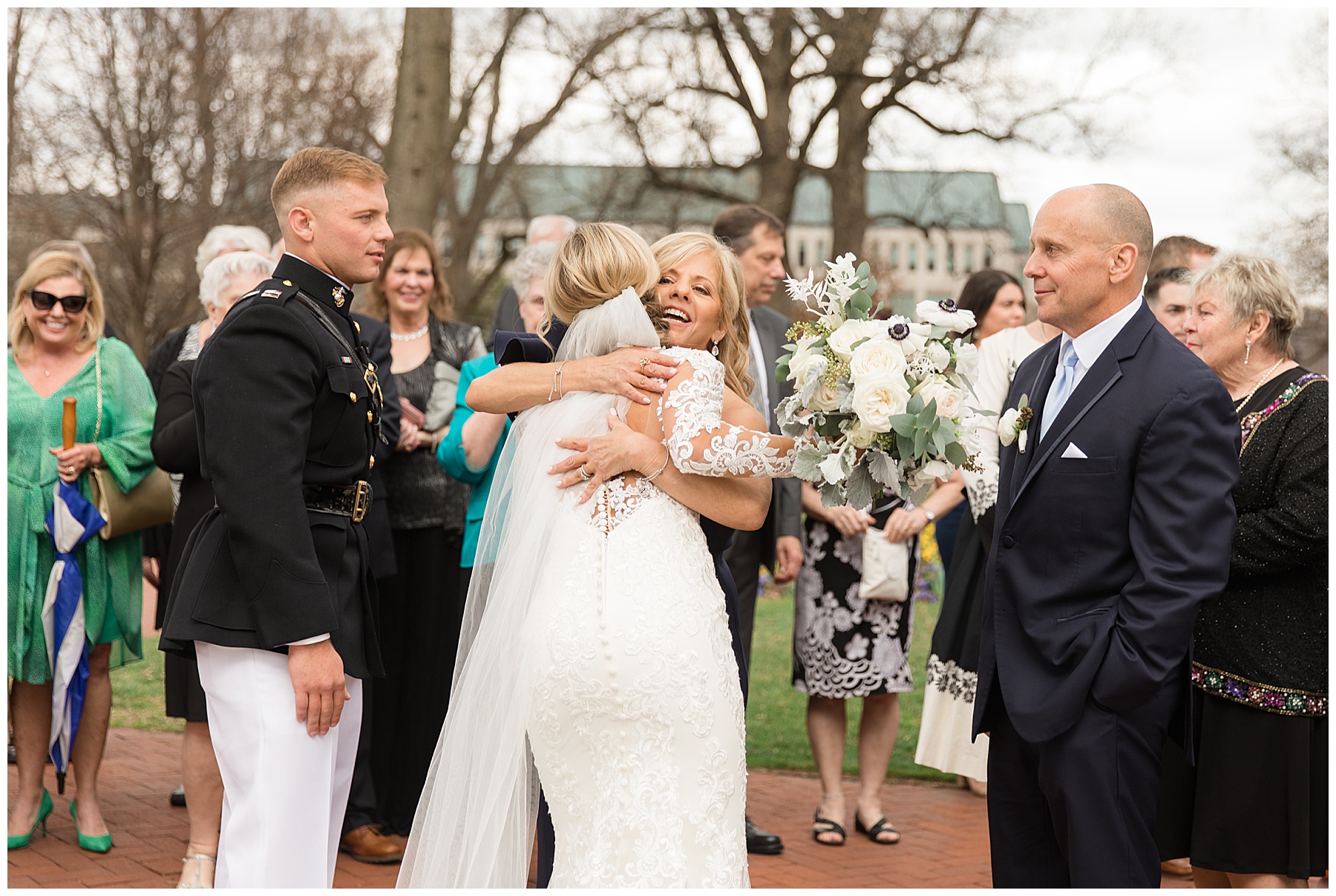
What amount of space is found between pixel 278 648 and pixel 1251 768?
305 cm

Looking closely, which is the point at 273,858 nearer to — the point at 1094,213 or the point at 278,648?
the point at 278,648

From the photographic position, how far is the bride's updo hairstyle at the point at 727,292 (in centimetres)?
405

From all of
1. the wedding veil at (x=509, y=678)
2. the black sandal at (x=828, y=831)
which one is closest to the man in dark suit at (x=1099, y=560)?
the wedding veil at (x=509, y=678)

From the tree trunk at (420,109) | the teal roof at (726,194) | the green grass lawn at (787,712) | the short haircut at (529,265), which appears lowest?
the green grass lawn at (787,712)

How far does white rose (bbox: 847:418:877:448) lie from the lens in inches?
134

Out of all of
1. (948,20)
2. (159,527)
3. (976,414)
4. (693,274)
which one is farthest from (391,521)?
(948,20)

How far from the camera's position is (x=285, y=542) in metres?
3.34

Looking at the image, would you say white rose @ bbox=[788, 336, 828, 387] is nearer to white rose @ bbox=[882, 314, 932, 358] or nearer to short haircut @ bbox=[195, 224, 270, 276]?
white rose @ bbox=[882, 314, 932, 358]

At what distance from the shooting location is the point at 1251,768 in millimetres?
4102

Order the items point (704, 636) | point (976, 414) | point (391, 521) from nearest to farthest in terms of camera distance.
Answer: point (704, 636), point (976, 414), point (391, 521)

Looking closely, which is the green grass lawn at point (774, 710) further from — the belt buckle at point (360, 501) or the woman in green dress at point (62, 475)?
the belt buckle at point (360, 501)

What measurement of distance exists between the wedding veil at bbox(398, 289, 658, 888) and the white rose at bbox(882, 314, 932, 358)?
0.71 m

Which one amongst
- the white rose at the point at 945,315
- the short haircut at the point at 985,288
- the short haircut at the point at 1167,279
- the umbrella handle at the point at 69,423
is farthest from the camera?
the short haircut at the point at 985,288

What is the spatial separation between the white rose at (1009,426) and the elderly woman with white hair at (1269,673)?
937mm
